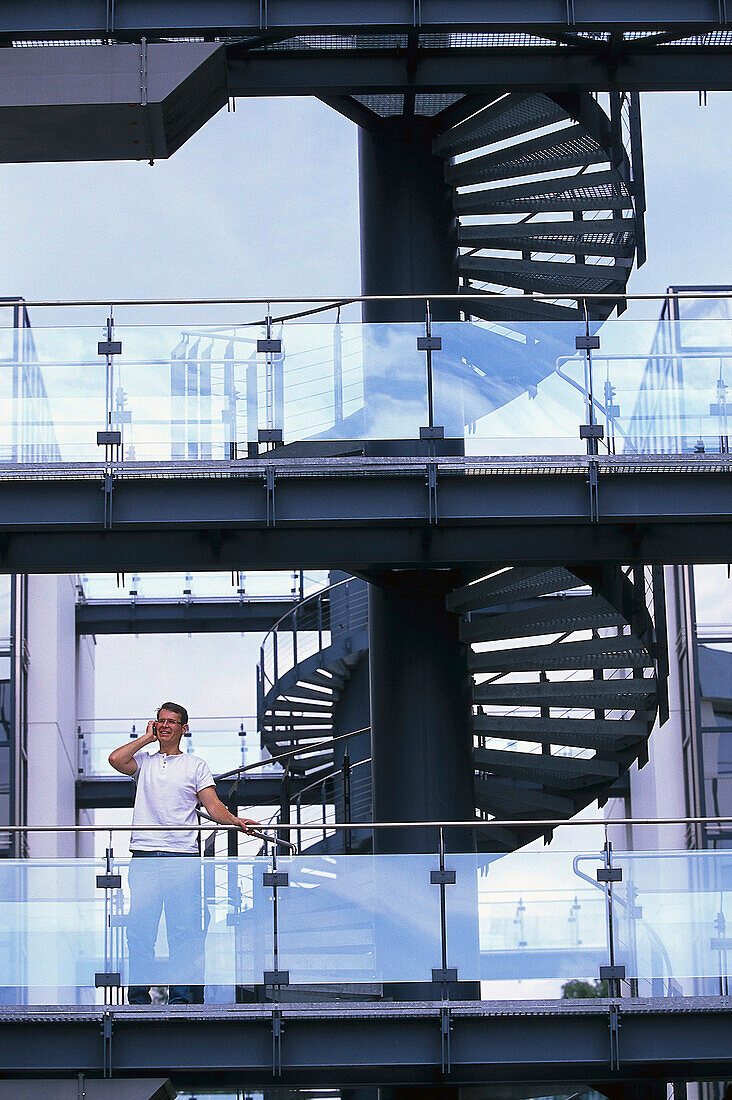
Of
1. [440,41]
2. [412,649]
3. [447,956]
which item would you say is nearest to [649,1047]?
[447,956]

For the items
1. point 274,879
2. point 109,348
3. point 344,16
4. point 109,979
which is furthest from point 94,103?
point 109,979

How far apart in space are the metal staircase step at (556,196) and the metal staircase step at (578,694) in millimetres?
3931

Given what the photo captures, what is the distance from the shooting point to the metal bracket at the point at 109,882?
10289 mm

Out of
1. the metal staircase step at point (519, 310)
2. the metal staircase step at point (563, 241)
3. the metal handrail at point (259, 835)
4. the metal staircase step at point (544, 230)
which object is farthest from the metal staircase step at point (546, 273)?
the metal handrail at point (259, 835)

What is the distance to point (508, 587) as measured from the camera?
1380 centimetres

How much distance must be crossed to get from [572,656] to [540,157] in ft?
14.1

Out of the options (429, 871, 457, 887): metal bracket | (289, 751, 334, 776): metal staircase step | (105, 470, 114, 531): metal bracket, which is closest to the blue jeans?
(429, 871, 457, 887): metal bracket

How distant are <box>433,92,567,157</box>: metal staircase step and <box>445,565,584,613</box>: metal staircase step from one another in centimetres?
354

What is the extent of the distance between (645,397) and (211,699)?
672 inches

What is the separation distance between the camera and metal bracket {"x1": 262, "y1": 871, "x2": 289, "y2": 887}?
10.4 metres

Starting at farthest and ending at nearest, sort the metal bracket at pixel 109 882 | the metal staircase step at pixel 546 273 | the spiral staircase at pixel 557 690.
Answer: the metal staircase step at pixel 546 273 → the spiral staircase at pixel 557 690 → the metal bracket at pixel 109 882

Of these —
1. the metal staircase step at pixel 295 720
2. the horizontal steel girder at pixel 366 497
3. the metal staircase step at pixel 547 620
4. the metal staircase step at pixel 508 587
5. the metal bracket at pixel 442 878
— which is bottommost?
the metal bracket at pixel 442 878

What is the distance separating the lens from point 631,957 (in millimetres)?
10484

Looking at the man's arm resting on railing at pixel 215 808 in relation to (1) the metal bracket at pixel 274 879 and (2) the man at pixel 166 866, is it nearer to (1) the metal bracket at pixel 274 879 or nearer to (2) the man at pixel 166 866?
(2) the man at pixel 166 866
